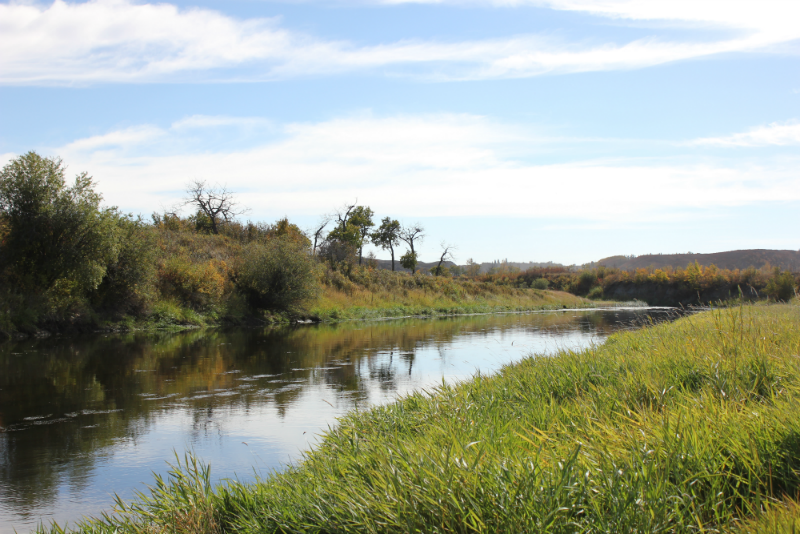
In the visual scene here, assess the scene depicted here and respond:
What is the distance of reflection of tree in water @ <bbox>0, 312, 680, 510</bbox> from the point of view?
6.74m

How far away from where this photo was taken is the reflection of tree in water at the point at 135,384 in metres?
6.74

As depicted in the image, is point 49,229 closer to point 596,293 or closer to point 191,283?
point 191,283

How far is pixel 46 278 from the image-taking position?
2094 centimetres

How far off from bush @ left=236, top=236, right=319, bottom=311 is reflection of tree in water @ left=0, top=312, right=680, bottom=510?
28.0 ft

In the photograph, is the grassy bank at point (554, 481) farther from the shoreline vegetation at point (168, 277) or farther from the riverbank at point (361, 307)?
the riverbank at point (361, 307)

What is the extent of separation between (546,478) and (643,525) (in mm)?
574

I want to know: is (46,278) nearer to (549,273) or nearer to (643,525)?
(643,525)

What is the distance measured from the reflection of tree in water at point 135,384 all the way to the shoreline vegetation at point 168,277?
112 inches

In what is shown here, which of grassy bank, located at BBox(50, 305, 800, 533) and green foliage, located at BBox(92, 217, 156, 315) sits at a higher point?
green foliage, located at BBox(92, 217, 156, 315)

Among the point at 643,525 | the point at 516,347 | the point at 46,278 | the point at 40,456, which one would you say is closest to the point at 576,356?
the point at 643,525

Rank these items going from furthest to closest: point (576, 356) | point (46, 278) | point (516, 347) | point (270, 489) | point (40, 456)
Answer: point (46, 278), point (516, 347), point (576, 356), point (40, 456), point (270, 489)

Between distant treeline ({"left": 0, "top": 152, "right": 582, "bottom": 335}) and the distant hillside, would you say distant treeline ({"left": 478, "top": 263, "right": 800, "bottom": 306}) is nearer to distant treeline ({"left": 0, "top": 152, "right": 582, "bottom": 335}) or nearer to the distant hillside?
the distant hillside

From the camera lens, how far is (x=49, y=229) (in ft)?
68.2

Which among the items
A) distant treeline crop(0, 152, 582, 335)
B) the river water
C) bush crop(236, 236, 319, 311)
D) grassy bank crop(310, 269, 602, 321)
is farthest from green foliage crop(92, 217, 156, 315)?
grassy bank crop(310, 269, 602, 321)
